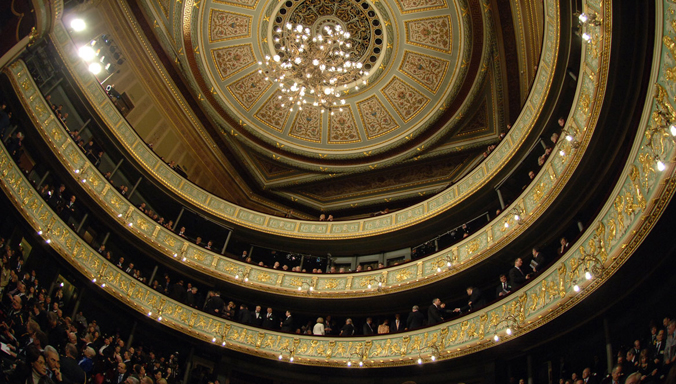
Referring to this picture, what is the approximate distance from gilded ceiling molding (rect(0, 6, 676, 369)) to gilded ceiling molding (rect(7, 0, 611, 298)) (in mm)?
241

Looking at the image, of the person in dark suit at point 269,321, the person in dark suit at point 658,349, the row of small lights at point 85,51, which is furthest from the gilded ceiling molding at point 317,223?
the person in dark suit at point 658,349

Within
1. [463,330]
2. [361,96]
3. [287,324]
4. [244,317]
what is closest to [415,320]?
[463,330]

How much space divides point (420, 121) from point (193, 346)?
40.7 ft

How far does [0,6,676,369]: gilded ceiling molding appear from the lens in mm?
6180

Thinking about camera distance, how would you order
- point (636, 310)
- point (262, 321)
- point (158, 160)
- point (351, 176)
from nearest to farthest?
1. point (636, 310)
2. point (262, 321)
3. point (158, 160)
4. point (351, 176)

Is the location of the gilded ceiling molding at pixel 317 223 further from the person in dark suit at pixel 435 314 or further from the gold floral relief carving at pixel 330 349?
the gold floral relief carving at pixel 330 349

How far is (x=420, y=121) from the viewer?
1875cm

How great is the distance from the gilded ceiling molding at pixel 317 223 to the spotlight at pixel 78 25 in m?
0.67

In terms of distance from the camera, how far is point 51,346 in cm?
759

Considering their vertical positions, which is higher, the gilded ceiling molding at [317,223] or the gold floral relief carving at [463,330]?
the gilded ceiling molding at [317,223]

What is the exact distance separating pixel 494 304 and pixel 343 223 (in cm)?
785

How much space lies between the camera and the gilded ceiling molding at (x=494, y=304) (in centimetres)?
618

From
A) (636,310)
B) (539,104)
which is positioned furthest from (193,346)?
(539,104)

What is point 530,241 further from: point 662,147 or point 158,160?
point 158,160
